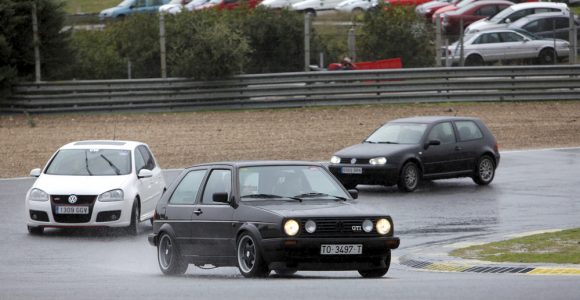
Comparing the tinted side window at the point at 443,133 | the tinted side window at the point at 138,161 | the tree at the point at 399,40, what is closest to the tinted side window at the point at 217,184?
the tinted side window at the point at 138,161

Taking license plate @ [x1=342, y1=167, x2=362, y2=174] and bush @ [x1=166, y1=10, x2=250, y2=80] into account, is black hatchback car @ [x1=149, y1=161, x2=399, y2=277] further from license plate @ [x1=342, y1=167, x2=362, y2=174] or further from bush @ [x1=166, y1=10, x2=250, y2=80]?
bush @ [x1=166, y1=10, x2=250, y2=80]

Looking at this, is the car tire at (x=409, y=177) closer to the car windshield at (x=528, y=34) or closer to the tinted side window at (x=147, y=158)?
the tinted side window at (x=147, y=158)

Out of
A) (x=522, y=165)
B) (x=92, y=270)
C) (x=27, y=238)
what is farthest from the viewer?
(x=522, y=165)

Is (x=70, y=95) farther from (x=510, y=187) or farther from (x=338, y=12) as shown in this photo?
(x=338, y=12)

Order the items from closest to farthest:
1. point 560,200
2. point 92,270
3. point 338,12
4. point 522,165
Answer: point 92,270
point 560,200
point 522,165
point 338,12

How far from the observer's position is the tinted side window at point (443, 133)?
25.4m

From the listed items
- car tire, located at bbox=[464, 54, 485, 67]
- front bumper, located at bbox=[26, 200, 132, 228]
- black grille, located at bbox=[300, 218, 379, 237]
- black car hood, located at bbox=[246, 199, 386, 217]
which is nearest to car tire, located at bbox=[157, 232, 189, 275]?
black car hood, located at bbox=[246, 199, 386, 217]

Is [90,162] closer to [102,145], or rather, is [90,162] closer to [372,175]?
[102,145]

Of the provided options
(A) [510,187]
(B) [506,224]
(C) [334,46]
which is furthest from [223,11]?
(B) [506,224]

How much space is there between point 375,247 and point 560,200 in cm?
1033

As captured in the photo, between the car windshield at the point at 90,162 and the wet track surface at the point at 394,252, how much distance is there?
0.93 meters

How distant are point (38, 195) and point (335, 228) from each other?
747 centimetres

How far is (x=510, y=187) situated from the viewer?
81.7ft

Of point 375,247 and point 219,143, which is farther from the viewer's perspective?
point 219,143
